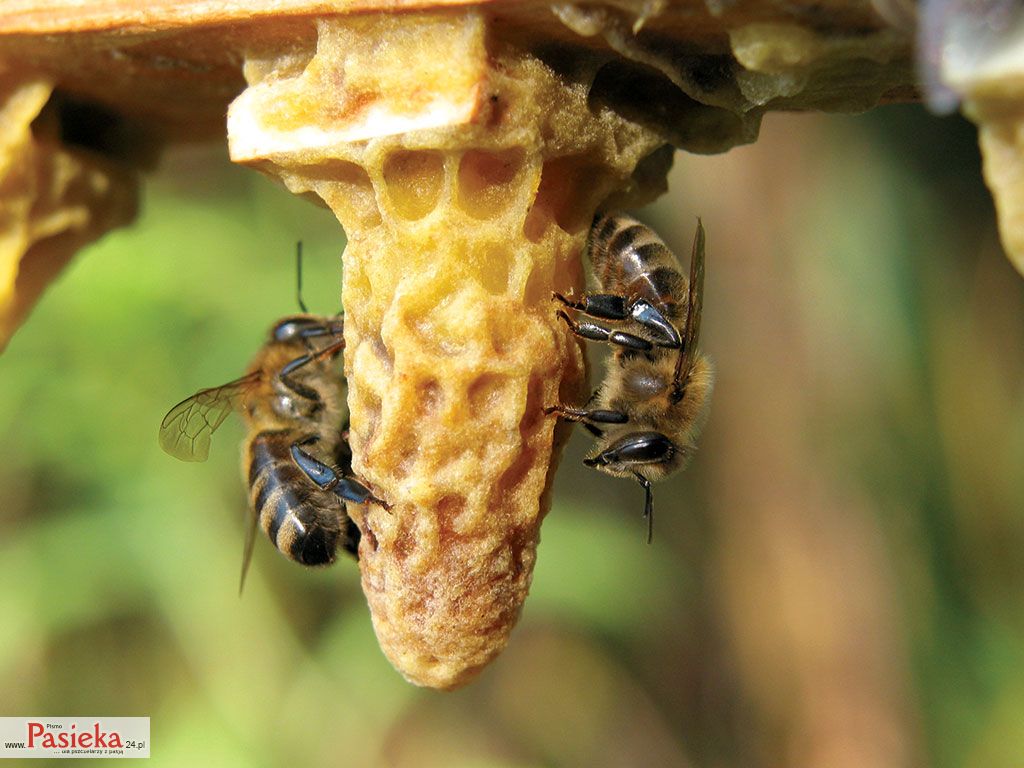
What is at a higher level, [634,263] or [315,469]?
[634,263]

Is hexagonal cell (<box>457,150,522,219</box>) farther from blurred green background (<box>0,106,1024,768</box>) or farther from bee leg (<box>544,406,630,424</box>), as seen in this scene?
blurred green background (<box>0,106,1024,768</box>)

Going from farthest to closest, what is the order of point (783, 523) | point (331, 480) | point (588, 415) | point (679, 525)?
point (679, 525)
point (783, 523)
point (331, 480)
point (588, 415)

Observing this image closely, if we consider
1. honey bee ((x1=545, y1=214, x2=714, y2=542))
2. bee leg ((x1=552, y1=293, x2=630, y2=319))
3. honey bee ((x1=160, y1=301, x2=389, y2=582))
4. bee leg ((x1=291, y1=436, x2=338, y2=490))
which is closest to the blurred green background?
honey bee ((x1=160, y1=301, x2=389, y2=582))

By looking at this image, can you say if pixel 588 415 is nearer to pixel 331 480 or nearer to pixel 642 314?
pixel 642 314

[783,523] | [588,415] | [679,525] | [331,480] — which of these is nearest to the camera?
[588,415]

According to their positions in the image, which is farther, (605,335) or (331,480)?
(331,480)

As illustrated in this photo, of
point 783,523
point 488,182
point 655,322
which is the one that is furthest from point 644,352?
point 783,523

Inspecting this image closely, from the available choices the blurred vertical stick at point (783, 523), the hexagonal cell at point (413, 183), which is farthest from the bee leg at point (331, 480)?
the blurred vertical stick at point (783, 523)
